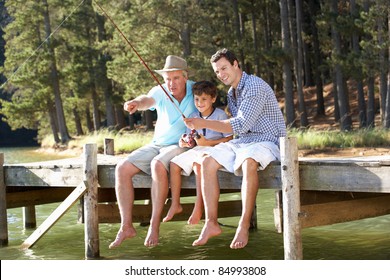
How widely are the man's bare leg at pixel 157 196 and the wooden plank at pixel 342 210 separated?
1.21 metres

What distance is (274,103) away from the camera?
635 centimetres

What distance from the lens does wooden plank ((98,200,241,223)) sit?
26.5 ft

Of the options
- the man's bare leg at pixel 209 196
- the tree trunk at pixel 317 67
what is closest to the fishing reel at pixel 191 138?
the man's bare leg at pixel 209 196

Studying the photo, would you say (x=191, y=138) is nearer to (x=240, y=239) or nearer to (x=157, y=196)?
(x=157, y=196)

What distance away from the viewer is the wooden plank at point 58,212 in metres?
7.30

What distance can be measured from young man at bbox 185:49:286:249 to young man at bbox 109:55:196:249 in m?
0.51

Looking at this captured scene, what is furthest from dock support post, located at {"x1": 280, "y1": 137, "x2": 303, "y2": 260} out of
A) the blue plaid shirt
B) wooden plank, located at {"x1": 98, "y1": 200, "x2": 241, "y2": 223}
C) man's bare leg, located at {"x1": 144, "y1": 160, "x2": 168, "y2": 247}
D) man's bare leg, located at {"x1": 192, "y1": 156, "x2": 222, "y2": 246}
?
wooden plank, located at {"x1": 98, "y1": 200, "x2": 241, "y2": 223}

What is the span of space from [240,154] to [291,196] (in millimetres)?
542

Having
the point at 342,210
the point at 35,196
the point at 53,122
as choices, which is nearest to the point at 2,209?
the point at 35,196

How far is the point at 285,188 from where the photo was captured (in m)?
6.08

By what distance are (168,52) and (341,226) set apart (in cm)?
1572

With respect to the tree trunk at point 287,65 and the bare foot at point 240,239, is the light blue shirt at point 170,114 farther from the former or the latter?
the tree trunk at point 287,65

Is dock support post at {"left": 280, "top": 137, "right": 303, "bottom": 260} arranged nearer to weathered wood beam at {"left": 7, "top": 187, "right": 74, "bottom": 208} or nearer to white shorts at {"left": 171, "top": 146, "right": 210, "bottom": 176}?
white shorts at {"left": 171, "top": 146, "right": 210, "bottom": 176}
